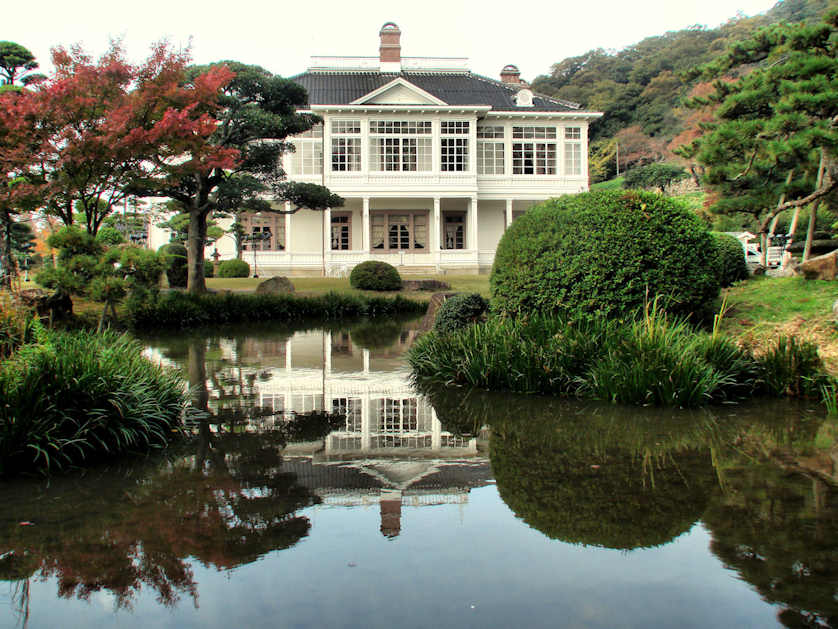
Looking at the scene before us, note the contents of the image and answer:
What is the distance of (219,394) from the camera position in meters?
7.26

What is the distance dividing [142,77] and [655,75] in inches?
1977

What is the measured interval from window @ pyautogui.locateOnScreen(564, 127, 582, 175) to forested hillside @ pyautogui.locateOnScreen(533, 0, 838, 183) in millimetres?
15027

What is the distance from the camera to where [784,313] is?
28.4 ft

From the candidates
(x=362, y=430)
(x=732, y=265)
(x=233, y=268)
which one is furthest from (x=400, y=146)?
(x=362, y=430)

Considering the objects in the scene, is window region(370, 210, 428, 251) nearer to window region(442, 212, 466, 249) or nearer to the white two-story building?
the white two-story building

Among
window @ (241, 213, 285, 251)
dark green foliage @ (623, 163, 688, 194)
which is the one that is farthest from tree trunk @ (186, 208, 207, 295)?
dark green foliage @ (623, 163, 688, 194)

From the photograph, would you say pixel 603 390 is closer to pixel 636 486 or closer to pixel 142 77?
pixel 636 486

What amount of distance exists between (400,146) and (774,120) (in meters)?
21.4

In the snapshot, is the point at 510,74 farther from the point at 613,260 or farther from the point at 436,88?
the point at 613,260

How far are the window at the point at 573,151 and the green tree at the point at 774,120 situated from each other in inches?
792

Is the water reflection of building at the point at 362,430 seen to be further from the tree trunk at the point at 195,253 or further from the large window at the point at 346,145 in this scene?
the large window at the point at 346,145

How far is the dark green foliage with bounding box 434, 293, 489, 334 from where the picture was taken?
9406mm

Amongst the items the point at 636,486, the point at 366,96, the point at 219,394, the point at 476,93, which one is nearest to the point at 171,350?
the point at 219,394

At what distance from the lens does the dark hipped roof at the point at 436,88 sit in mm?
32344
